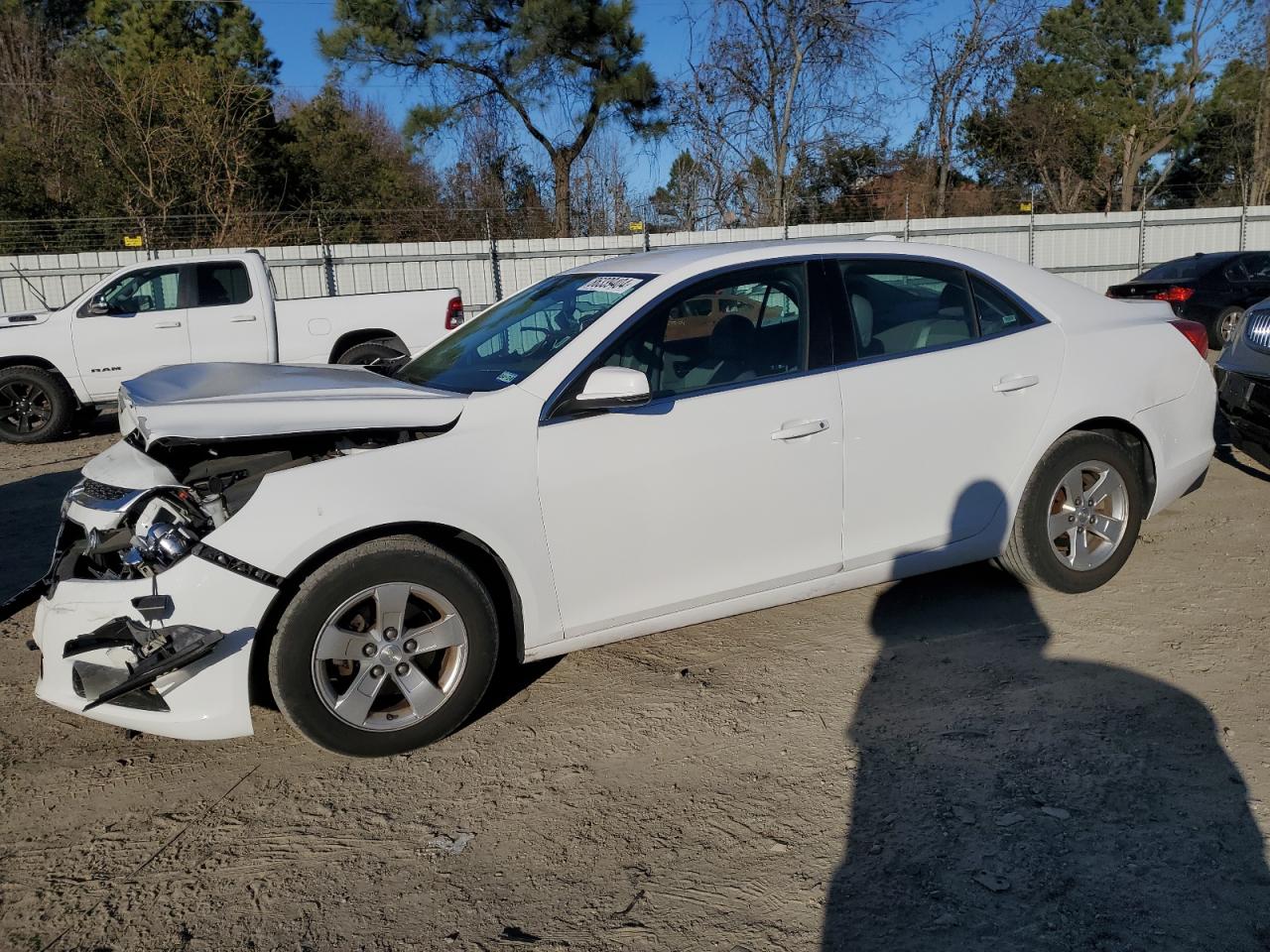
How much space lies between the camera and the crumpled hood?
350 centimetres

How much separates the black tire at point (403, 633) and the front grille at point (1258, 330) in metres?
5.17

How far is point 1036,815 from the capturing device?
3160 mm

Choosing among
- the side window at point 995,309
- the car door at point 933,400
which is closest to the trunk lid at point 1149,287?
the side window at point 995,309

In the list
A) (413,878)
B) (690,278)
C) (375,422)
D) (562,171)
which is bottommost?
(413,878)

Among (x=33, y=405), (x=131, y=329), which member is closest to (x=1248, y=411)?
(x=131, y=329)

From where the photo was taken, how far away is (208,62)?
26.3 metres

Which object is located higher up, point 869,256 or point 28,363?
point 869,256

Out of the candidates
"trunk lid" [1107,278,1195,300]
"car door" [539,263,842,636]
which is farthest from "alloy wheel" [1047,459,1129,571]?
"trunk lid" [1107,278,1195,300]

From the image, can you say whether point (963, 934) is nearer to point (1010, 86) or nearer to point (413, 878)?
point (413, 878)

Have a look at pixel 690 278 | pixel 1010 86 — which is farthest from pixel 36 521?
pixel 1010 86

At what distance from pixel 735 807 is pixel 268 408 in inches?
79.3

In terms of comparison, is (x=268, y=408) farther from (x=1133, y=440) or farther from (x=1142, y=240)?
(x=1142, y=240)

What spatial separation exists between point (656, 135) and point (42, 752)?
925 inches

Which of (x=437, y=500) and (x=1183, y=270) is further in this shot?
(x=1183, y=270)
